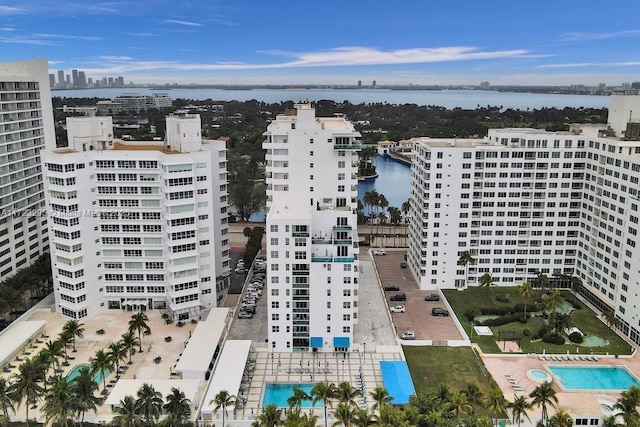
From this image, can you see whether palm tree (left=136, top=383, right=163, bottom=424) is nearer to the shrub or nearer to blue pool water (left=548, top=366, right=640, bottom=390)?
blue pool water (left=548, top=366, right=640, bottom=390)

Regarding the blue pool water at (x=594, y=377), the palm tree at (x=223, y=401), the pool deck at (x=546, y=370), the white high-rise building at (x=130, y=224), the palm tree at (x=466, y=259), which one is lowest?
the blue pool water at (x=594, y=377)

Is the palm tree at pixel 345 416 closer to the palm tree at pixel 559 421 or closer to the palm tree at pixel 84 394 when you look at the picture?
the palm tree at pixel 559 421

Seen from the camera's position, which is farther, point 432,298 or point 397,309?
point 432,298

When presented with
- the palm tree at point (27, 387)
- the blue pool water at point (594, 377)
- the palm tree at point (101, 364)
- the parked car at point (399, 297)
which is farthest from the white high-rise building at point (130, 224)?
the blue pool water at point (594, 377)

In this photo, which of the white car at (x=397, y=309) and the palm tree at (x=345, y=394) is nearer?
the palm tree at (x=345, y=394)

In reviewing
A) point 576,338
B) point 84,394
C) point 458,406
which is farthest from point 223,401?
point 576,338

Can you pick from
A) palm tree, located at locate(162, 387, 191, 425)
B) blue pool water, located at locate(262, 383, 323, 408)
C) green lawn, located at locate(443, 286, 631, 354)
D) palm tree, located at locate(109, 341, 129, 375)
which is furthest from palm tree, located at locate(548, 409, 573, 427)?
palm tree, located at locate(109, 341, 129, 375)

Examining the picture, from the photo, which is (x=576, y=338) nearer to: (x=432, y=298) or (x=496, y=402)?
(x=432, y=298)
